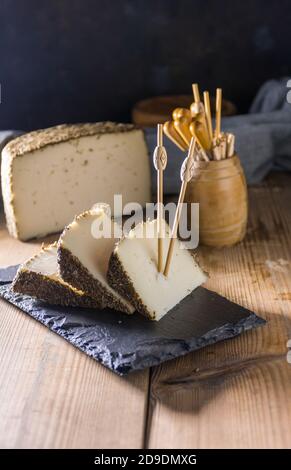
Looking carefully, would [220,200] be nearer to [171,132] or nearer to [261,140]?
[171,132]

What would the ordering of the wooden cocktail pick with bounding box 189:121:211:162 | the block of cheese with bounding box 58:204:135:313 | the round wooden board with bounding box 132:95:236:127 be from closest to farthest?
the block of cheese with bounding box 58:204:135:313 < the wooden cocktail pick with bounding box 189:121:211:162 < the round wooden board with bounding box 132:95:236:127

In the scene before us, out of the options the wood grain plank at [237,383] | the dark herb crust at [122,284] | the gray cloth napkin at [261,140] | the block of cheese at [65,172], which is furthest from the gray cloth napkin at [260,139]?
the dark herb crust at [122,284]

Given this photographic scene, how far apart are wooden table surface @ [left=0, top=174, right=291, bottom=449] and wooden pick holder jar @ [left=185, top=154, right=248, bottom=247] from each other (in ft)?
0.84

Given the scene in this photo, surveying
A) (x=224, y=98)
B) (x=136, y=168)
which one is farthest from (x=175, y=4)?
(x=136, y=168)

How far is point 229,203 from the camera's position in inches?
70.3

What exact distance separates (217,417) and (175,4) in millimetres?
1574

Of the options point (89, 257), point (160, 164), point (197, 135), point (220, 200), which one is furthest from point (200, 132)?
point (89, 257)

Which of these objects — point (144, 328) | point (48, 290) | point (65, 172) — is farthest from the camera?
point (65, 172)

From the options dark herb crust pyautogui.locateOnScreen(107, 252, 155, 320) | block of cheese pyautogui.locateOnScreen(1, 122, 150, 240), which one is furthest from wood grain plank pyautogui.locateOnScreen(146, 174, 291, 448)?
block of cheese pyautogui.locateOnScreen(1, 122, 150, 240)

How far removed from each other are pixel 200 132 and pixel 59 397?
731 millimetres

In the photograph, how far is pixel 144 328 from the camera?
139 cm

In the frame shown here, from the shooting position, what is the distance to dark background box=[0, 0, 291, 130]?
237cm

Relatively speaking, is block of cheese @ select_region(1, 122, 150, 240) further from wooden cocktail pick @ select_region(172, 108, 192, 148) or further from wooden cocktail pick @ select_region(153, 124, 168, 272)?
wooden cocktail pick @ select_region(153, 124, 168, 272)

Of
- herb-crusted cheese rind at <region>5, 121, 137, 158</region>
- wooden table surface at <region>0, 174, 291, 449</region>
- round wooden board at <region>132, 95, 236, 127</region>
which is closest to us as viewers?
wooden table surface at <region>0, 174, 291, 449</region>
